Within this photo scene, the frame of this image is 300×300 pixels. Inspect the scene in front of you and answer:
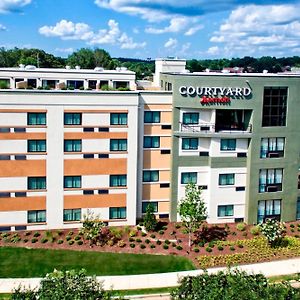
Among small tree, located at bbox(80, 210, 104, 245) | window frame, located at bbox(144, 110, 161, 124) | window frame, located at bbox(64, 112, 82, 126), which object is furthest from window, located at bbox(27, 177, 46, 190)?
window frame, located at bbox(144, 110, 161, 124)

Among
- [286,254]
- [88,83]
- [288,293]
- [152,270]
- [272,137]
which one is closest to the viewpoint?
[288,293]

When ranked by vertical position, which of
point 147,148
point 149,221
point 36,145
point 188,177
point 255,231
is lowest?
point 255,231

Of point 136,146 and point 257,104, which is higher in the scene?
point 257,104

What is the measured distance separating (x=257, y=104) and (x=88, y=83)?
20.0 meters

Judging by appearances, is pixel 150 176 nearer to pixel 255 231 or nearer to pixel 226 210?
pixel 226 210

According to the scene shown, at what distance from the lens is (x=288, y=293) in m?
26.7

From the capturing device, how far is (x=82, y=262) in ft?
136

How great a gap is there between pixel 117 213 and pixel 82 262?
29.8 feet

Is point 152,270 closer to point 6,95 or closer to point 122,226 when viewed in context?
point 122,226

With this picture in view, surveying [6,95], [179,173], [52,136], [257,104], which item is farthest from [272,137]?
[6,95]

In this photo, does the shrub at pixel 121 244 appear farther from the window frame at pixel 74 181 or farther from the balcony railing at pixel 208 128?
the balcony railing at pixel 208 128

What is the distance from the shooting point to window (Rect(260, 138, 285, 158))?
49866 mm

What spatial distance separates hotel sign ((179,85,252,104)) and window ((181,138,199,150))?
14.3ft

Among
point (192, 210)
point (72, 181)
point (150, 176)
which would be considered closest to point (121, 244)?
point (192, 210)
